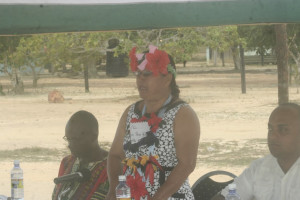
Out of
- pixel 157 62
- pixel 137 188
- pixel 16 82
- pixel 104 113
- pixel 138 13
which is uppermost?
pixel 138 13

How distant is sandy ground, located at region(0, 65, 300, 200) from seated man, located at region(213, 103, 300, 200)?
5673 mm

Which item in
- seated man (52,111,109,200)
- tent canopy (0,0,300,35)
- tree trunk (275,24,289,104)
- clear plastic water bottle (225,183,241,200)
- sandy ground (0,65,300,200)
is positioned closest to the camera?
clear plastic water bottle (225,183,241,200)

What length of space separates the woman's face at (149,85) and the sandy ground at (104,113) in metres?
5.46

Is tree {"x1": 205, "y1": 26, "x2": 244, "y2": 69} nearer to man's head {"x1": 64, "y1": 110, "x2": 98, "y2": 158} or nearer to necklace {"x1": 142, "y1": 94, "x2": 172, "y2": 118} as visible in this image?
man's head {"x1": 64, "y1": 110, "x2": 98, "y2": 158}

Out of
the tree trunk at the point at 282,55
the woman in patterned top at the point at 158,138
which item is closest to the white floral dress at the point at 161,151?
the woman in patterned top at the point at 158,138

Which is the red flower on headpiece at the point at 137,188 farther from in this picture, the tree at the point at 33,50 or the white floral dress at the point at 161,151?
the tree at the point at 33,50

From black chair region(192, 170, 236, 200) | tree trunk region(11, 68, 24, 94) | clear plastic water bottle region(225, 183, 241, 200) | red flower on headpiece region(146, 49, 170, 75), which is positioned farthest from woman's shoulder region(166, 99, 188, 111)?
tree trunk region(11, 68, 24, 94)

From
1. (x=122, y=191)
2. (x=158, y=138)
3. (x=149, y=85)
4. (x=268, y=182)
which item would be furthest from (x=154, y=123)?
(x=268, y=182)

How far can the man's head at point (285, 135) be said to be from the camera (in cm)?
375

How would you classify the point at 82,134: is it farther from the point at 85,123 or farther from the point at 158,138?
the point at 158,138

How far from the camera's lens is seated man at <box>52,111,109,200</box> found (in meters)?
4.42

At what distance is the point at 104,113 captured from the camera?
1814cm

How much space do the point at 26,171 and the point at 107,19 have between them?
7116 millimetres

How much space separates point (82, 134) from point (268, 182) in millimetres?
1320
